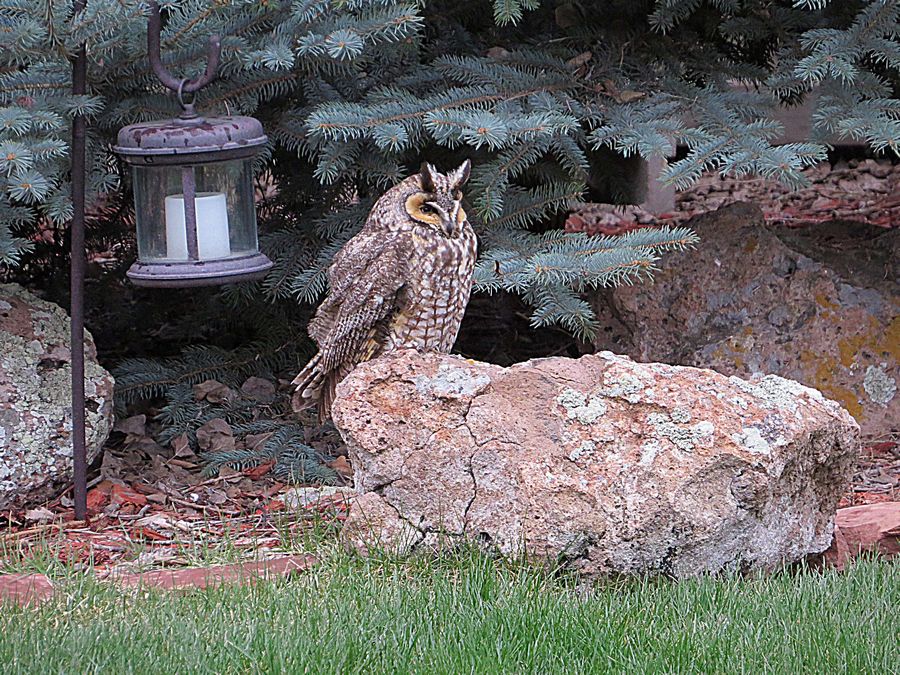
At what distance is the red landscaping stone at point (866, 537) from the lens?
398cm

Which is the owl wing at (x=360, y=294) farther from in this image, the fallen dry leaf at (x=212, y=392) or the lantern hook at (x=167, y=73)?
the fallen dry leaf at (x=212, y=392)

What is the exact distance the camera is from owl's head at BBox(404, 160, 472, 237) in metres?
4.11

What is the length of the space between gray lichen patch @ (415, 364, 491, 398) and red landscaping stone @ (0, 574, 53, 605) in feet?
4.33

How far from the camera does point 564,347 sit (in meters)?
6.57

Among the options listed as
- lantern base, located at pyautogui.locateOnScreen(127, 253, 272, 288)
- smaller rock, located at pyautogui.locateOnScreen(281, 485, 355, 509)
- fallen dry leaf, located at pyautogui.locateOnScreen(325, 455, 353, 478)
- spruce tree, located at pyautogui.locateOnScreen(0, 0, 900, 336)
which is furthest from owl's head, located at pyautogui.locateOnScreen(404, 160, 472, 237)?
fallen dry leaf, located at pyautogui.locateOnScreen(325, 455, 353, 478)

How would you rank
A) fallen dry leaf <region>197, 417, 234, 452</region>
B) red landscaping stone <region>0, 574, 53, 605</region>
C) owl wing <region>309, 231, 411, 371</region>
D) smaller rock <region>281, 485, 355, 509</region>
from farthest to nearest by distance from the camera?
1. fallen dry leaf <region>197, 417, 234, 452</region>
2. smaller rock <region>281, 485, 355, 509</region>
3. owl wing <region>309, 231, 411, 371</region>
4. red landscaping stone <region>0, 574, 53, 605</region>

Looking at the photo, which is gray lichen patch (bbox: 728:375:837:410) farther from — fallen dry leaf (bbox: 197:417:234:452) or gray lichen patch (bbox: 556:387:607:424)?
fallen dry leaf (bbox: 197:417:234:452)

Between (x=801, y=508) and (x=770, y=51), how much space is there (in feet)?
9.47

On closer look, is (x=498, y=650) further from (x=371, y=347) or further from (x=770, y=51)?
(x=770, y=51)

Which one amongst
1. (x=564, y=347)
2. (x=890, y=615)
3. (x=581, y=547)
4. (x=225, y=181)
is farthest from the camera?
(x=564, y=347)

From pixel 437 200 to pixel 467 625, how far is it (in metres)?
1.58

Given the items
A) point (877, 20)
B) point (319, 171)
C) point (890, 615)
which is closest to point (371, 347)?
point (319, 171)

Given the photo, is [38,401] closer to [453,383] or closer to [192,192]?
[192,192]

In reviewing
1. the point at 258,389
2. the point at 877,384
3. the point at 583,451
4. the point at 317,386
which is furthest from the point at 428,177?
the point at 877,384
